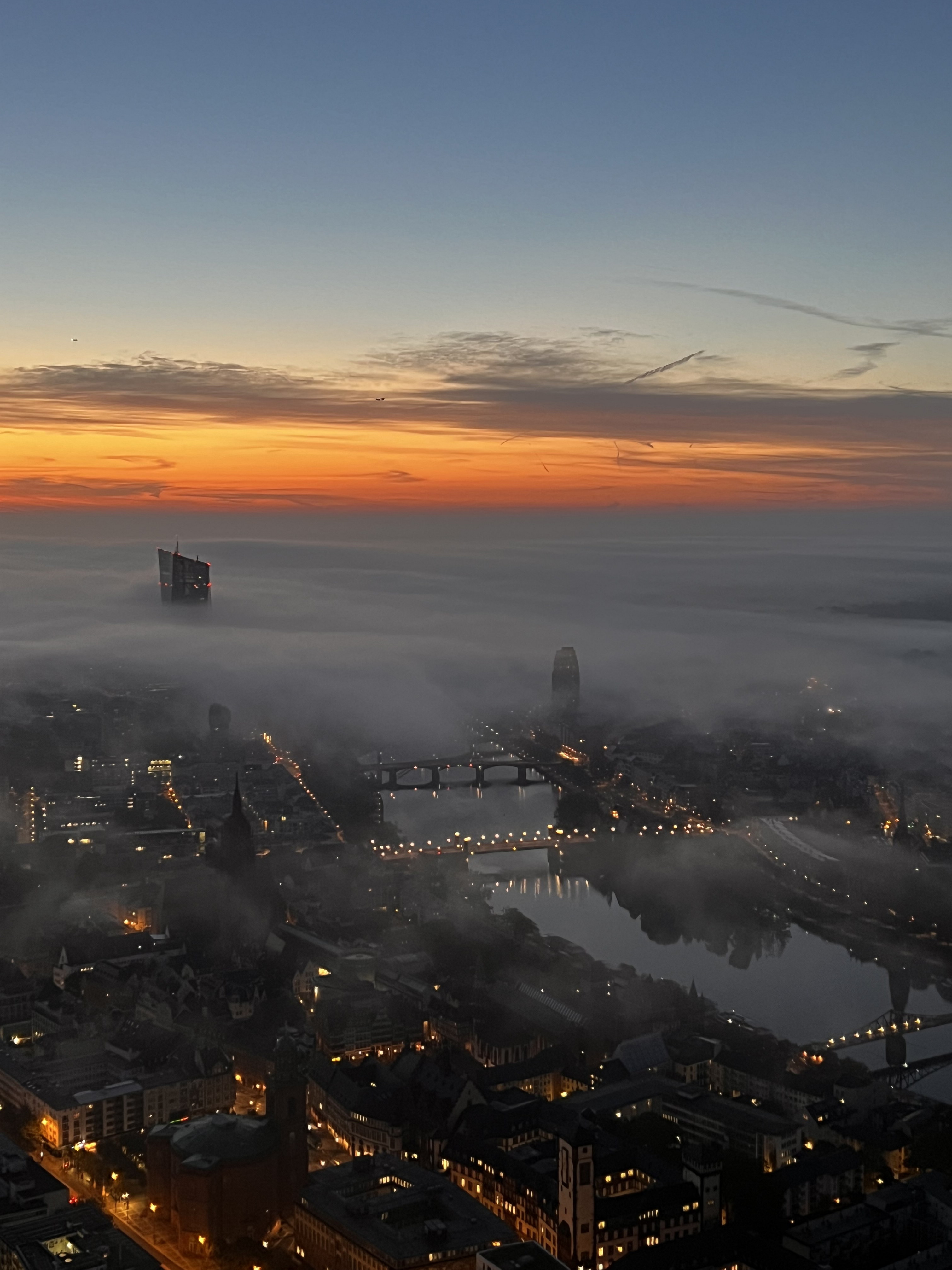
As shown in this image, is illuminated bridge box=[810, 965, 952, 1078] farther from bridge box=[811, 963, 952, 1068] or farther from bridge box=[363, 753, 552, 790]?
bridge box=[363, 753, 552, 790]

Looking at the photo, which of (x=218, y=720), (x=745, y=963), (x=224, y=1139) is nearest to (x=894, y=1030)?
(x=745, y=963)

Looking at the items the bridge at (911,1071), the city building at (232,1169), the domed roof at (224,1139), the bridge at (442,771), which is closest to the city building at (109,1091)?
the city building at (232,1169)

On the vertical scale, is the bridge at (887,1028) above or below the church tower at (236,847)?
below

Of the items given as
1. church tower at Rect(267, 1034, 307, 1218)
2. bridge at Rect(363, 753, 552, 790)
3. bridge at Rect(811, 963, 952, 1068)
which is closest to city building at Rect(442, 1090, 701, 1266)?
church tower at Rect(267, 1034, 307, 1218)

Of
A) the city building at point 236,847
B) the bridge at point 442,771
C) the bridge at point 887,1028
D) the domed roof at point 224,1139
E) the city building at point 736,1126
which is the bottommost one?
the bridge at point 442,771

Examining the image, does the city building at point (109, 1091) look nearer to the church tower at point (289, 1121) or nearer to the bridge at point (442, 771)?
the church tower at point (289, 1121)

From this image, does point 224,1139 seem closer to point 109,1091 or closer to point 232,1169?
point 232,1169
